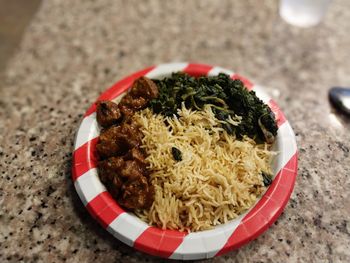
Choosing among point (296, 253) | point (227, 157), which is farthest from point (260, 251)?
point (227, 157)

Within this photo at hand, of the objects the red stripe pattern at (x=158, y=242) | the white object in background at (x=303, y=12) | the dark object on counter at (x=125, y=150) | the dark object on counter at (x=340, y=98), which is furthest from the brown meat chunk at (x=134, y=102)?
the white object in background at (x=303, y=12)

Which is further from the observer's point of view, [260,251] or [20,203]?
[20,203]

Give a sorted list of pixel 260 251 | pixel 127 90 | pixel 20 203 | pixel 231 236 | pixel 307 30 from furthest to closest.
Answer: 1. pixel 307 30
2. pixel 127 90
3. pixel 20 203
4. pixel 260 251
5. pixel 231 236

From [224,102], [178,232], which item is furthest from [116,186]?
[224,102]

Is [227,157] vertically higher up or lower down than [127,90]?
lower down

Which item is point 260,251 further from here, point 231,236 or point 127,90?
point 127,90
